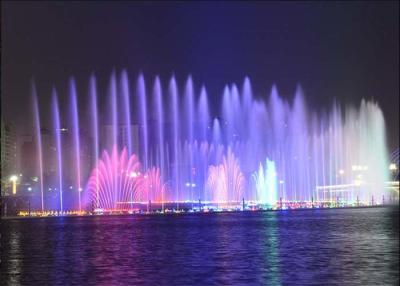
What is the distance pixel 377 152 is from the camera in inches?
2520

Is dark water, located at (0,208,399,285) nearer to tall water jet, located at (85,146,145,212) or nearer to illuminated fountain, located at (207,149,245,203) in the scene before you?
tall water jet, located at (85,146,145,212)

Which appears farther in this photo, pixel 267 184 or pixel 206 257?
pixel 267 184

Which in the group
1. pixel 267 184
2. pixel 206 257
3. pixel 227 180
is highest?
pixel 227 180

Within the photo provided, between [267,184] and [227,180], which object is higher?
[227,180]

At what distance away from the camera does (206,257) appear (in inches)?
689

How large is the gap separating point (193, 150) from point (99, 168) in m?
8.99

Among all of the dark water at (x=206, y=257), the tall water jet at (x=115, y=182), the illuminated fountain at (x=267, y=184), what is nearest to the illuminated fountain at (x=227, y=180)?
the illuminated fountain at (x=267, y=184)

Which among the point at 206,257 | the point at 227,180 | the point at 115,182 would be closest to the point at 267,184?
the point at 227,180

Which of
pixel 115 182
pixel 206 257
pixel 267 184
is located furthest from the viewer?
pixel 267 184

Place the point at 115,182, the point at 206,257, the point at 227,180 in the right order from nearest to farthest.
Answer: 1. the point at 206,257
2. the point at 115,182
3. the point at 227,180

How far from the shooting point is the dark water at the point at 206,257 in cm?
1390

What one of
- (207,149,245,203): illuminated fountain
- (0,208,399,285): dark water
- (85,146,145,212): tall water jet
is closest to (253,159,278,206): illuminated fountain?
(207,149,245,203): illuminated fountain

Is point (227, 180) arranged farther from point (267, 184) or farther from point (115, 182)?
point (115, 182)

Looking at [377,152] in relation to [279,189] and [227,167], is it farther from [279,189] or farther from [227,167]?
[227,167]
